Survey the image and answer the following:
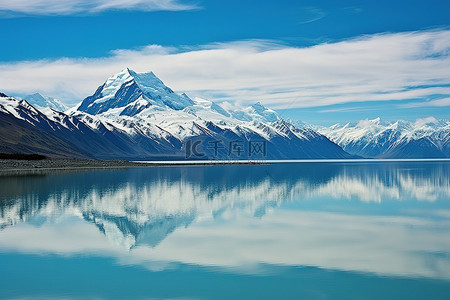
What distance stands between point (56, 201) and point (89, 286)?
119 ft

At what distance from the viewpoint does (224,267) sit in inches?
1007

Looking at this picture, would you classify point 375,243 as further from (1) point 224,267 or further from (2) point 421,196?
(2) point 421,196

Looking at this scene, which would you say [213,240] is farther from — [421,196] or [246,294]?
[421,196]

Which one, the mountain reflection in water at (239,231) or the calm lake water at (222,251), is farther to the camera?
the mountain reflection in water at (239,231)

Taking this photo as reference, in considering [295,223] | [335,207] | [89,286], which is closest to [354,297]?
[89,286]

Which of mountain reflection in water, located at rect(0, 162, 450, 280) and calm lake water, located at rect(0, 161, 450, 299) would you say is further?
mountain reflection in water, located at rect(0, 162, 450, 280)

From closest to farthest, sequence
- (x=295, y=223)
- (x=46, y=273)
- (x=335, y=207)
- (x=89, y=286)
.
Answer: (x=89, y=286) < (x=46, y=273) < (x=295, y=223) < (x=335, y=207)

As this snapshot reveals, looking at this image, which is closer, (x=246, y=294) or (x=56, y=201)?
(x=246, y=294)

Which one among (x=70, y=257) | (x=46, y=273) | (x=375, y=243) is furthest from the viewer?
(x=375, y=243)

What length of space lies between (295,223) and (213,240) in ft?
34.3

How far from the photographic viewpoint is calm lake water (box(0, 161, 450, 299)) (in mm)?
21844

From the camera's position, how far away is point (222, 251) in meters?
29.5

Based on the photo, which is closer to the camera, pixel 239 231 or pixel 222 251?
pixel 222 251

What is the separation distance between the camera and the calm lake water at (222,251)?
2184 centimetres
